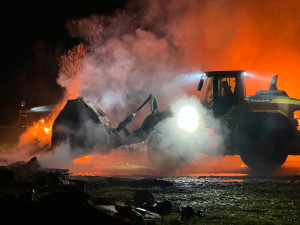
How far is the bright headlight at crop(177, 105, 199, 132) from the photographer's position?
13.0m

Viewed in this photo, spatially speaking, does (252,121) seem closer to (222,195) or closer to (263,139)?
(263,139)

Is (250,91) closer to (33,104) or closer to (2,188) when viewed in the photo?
(2,188)

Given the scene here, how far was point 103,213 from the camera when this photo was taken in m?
6.00

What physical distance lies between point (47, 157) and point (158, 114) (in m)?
3.62

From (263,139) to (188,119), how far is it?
2.23m

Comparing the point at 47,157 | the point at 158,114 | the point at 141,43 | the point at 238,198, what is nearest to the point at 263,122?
the point at 158,114

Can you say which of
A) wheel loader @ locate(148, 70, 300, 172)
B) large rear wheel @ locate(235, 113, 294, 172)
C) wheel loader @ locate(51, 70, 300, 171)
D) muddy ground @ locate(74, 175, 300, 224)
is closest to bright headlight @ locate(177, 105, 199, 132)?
wheel loader @ locate(51, 70, 300, 171)

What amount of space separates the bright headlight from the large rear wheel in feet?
4.10

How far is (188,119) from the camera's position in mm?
13109

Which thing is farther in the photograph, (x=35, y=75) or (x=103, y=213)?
(x=35, y=75)

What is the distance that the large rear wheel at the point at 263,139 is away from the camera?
12367 mm

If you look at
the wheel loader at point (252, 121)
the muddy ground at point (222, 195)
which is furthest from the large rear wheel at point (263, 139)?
the muddy ground at point (222, 195)

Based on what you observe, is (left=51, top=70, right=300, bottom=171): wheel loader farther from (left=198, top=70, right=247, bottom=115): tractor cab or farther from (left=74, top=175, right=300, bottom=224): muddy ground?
(left=74, top=175, right=300, bottom=224): muddy ground

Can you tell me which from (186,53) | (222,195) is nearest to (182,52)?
(186,53)
